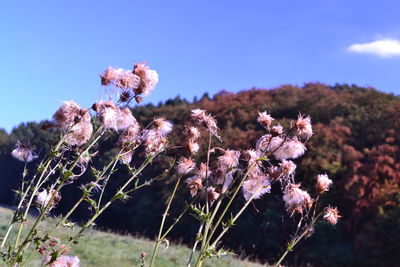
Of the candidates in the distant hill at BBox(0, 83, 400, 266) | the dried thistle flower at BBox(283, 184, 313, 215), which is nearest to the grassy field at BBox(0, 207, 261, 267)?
the distant hill at BBox(0, 83, 400, 266)

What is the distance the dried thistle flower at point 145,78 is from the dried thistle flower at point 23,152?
56cm

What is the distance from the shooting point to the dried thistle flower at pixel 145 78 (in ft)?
6.36

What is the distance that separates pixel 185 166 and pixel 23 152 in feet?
2.08

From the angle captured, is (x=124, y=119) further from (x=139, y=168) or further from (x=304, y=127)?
(x=304, y=127)

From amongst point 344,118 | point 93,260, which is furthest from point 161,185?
point 93,260

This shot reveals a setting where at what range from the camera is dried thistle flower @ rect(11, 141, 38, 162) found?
7.27 feet

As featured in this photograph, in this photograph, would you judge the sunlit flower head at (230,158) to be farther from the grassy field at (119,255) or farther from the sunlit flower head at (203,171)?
the grassy field at (119,255)

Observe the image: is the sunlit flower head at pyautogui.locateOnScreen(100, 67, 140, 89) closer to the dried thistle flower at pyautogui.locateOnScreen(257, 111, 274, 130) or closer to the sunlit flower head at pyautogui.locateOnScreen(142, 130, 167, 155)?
the sunlit flower head at pyautogui.locateOnScreen(142, 130, 167, 155)

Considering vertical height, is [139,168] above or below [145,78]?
below

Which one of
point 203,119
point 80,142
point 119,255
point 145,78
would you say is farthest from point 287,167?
point 119,255

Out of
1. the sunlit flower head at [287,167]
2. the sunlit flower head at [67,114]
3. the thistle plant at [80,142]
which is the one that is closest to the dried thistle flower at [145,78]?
the thistle plant at [80,142]

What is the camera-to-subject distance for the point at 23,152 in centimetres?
223

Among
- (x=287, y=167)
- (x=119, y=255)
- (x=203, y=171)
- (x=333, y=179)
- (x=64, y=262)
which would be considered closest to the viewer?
(x=64, y=262)

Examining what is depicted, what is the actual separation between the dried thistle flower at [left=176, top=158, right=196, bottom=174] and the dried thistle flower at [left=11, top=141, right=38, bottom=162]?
56 cm
